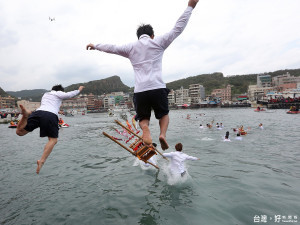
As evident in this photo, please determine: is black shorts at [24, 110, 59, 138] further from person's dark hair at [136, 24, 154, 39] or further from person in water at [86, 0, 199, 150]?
person's dark hair at [136, 24, 154, 39]

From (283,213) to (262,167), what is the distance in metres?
5.97

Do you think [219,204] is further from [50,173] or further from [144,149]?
[50,173]

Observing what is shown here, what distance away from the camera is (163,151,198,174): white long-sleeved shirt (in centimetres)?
923

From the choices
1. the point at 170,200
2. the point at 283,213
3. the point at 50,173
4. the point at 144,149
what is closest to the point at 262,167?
the point at 283,213

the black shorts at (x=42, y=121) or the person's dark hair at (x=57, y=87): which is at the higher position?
the person's dark hair at (x=57, y=87)

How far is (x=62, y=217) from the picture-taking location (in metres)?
7.14

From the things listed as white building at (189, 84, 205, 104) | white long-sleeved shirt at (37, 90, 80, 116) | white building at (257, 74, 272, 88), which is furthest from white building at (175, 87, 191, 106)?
white long-sleeved shirt at (37, 90, 80, 116)

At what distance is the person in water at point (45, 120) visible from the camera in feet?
16.1

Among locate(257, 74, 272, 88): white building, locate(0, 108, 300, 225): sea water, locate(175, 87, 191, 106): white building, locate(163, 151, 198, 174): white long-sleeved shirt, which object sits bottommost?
locate(0, 108, 300, 225): sea water

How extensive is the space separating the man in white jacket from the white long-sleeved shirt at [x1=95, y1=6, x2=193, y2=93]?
6129 mm

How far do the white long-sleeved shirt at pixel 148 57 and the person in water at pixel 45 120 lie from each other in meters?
2.72

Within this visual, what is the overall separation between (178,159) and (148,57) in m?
6.77

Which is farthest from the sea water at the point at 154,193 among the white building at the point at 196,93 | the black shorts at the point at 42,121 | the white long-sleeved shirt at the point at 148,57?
the white building at the point at 196,93

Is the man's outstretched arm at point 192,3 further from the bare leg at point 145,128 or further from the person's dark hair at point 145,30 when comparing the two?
the bare leg at point 145,128
